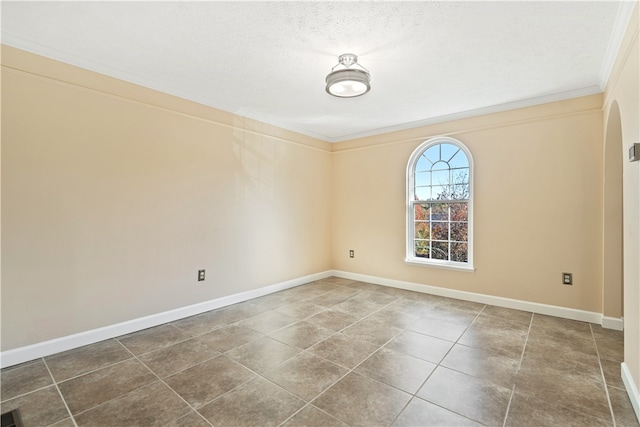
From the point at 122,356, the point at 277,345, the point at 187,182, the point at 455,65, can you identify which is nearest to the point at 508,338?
the point at 277,345

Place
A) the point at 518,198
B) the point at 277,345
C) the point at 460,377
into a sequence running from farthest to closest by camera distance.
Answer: the point at 518,198, the point at 277,345, the point at 460,377

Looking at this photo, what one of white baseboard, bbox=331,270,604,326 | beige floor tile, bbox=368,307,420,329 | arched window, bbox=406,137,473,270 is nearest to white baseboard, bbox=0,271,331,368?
beige floor tile, bbox=368,307,420,329

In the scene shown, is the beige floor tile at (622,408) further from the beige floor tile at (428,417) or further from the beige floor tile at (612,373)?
the beige floor tile at (428,417)

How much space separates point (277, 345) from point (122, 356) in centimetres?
125

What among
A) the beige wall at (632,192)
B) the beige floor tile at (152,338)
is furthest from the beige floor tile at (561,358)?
the beige floor tile at (152,338)

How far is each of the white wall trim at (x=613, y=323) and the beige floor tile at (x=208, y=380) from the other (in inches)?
136

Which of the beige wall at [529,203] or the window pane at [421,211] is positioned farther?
the window pane at [421,211]

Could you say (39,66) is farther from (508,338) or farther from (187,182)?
(508,338)

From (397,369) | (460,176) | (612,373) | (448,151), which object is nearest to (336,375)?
(397,369)

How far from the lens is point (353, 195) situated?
5.10 meters

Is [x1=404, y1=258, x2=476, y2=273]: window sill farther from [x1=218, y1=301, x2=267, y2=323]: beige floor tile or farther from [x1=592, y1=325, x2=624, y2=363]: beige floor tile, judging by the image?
[x1=218, y1=301, x2=267, y2=323]: beige floor tile

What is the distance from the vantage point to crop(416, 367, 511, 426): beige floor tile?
68.6 inches

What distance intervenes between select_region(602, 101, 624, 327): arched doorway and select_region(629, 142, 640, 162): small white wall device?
143 centimetres

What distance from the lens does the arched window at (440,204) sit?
13.3 ft
